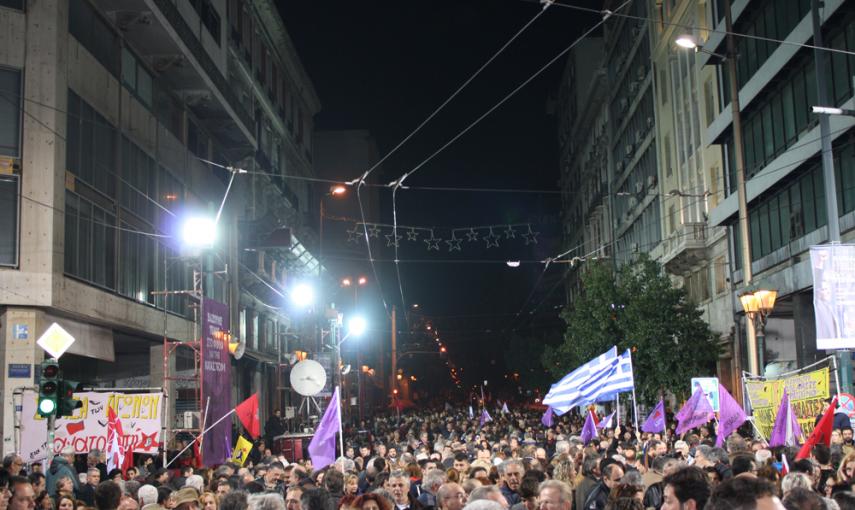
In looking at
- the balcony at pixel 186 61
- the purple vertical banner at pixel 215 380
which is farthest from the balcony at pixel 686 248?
the purple vertical banner at pixel 215 380

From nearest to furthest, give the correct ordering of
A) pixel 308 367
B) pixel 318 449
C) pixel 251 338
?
pixel 318 449 < pixel 308 367 < pixel 251 338

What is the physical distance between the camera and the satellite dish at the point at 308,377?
26.7m

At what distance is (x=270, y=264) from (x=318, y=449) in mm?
36843

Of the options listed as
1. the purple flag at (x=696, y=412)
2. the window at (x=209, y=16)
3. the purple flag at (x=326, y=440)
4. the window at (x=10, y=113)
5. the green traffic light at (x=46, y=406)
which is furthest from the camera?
the window at (x=209, y=16)

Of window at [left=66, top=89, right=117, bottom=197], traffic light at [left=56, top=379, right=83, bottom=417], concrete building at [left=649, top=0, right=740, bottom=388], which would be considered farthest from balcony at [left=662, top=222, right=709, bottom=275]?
traffic light at [left=56, top=379, right=83, bottom=417]

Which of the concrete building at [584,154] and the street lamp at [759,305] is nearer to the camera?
the street lamp at [759,305]

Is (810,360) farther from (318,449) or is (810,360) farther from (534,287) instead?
(534,287)

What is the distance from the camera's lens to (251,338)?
4797cm

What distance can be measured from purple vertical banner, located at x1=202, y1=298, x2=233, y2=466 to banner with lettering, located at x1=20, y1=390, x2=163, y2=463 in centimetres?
175

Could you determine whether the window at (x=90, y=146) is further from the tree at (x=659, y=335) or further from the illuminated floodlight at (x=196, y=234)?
the tree at (x=659, y=335)

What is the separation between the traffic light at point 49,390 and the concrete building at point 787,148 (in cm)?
1625

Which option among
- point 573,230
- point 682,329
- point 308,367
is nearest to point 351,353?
point 573,230

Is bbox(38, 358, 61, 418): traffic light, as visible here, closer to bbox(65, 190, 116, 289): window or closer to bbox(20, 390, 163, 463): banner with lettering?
bbox(20, 390, 163, 463): banner with lettering

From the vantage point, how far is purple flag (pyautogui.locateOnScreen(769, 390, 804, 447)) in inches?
581
